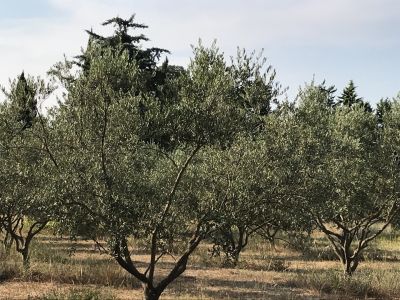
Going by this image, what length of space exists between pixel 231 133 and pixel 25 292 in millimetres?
8698

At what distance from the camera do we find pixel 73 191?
10.7 meters

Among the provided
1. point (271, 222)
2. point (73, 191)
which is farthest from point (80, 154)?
point (271, 222)

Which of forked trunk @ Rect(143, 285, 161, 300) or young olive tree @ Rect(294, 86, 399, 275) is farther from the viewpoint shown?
young olive tree @ Rect(294, 86, 399, 275)

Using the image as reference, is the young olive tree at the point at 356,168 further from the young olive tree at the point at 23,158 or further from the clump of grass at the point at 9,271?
the clump of grass at the point at 9,271

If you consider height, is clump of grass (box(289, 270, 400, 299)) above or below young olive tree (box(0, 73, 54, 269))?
below

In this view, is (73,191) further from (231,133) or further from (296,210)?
(296,210)

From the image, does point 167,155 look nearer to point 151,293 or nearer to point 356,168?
point 151,293

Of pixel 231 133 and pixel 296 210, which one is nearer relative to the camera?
pixel 231 133

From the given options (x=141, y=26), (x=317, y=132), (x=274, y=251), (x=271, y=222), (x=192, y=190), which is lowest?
(x=274, y=251)

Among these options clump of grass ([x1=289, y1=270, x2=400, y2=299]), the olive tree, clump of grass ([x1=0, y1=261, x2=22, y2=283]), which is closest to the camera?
the olive tree

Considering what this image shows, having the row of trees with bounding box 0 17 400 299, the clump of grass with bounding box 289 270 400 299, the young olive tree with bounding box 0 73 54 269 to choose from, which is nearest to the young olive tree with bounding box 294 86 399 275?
the clump of grass with bounding box 289 270 400 299

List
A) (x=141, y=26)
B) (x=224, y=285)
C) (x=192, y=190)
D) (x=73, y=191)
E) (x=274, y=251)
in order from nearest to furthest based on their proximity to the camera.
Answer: (x=73, y=191)
(x=192, y=190)
(x=224, y=285)
(x=274, y=251)
(x=141, y=26)

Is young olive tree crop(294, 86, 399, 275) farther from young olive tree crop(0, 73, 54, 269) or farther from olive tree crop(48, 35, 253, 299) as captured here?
young olive tree crop(0, 73, 54, 269)

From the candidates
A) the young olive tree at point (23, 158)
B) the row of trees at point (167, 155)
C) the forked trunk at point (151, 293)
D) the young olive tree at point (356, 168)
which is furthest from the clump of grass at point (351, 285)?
the young olive tree at point (23, 158)
